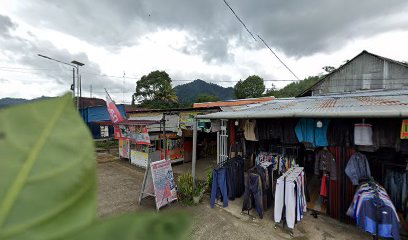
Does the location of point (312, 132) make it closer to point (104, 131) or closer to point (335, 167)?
point (335, 167)

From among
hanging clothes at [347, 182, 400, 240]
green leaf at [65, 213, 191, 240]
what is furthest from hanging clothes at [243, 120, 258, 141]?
green leaf at [65, 213, 191, 240]

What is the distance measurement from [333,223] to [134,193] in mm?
5636

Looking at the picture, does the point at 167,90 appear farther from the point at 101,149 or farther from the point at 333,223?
the point at 333,223

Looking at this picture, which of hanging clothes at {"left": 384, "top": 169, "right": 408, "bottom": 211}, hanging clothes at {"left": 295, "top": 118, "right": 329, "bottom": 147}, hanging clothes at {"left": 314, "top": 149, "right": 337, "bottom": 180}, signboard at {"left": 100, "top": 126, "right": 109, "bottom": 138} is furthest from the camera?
signboard at {"left": 100, "top": 126, "right": 109, "bottom": 138}

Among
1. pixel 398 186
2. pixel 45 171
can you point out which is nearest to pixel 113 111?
pixel 398 186

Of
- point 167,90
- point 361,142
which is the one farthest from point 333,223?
point 167,90

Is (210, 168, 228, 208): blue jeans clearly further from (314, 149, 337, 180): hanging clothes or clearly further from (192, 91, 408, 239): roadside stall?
(314, 149, 337, 180): hanging clothes

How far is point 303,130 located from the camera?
525 cm

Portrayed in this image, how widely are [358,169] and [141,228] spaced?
5513 mm

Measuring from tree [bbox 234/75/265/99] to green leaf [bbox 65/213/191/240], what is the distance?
127ft

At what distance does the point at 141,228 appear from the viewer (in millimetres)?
283

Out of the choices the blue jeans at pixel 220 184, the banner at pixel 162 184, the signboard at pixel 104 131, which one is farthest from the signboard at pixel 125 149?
the signboard at pixel 104 131

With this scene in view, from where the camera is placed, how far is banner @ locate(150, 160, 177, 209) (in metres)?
5.52

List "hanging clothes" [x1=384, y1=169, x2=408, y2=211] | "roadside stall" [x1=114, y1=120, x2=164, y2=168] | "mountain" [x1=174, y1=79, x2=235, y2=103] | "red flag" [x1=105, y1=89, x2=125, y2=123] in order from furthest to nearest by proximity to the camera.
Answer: "mountain" [x1=174, y1=79, x2=235, y2=103] < "red flag" [x1=105, y1=89, x2=125, y2=123] < "roadside stall" [x1=114, y1=120, x2=164, y2=168] < "hanging clothes" [x1=384, y1=169, x2=408, y2=211]
